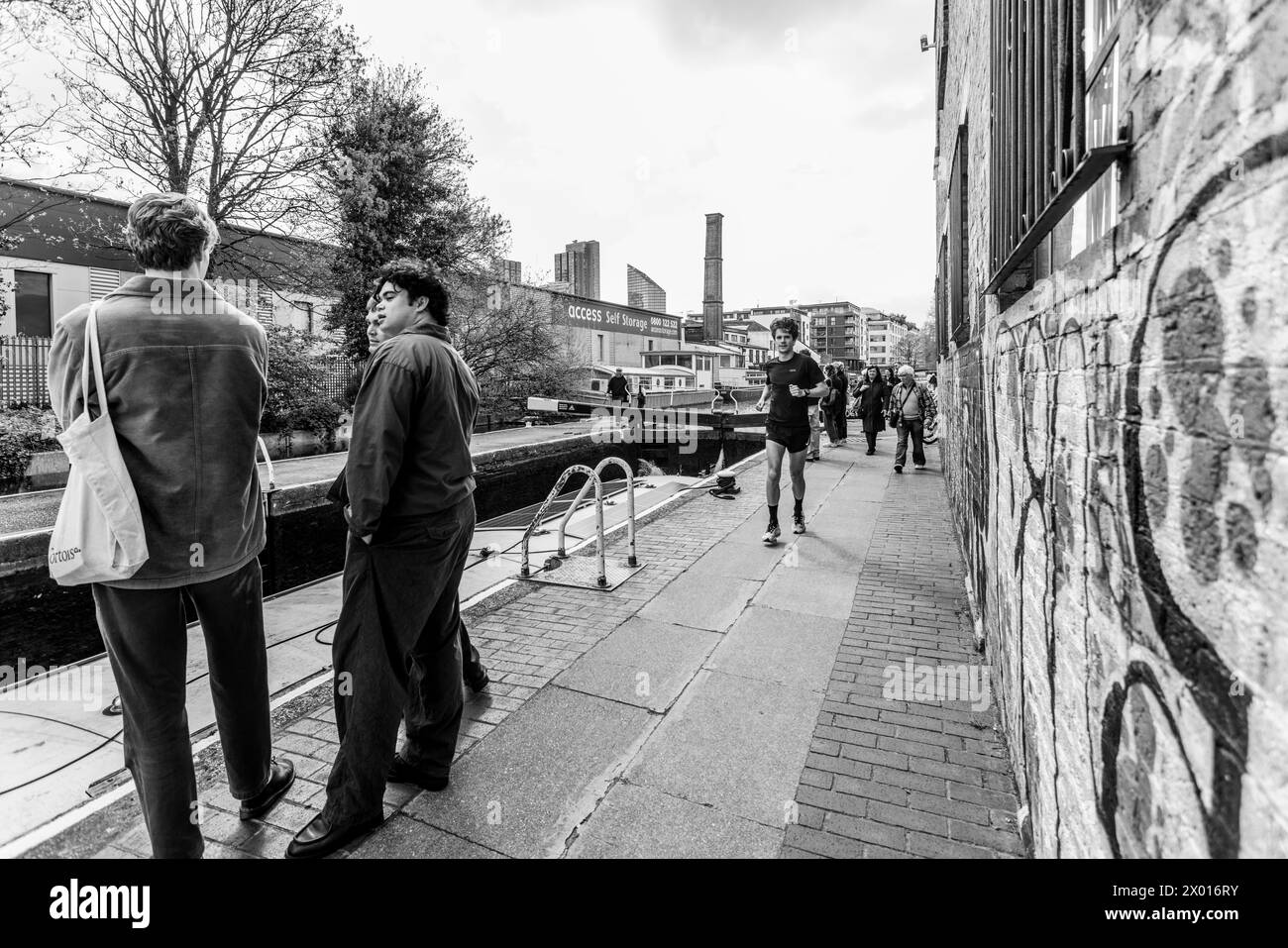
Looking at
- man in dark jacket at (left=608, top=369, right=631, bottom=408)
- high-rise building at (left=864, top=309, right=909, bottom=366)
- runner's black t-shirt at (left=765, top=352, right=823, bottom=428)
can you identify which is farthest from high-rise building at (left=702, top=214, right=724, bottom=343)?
high-rise building at (left=864, top=309, right=909, bottom=366)

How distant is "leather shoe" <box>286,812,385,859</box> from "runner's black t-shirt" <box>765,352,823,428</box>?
5.02 meters

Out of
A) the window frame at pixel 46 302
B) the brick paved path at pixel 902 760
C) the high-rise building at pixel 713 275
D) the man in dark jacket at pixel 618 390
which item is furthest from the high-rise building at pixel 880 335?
Answer: the brick paved path at pixel 902 760

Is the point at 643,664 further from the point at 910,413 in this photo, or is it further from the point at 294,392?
the point at 294,392

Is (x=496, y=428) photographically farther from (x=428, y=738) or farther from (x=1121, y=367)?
(x=1121, y=367)

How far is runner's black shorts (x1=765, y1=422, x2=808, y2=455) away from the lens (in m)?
6.58

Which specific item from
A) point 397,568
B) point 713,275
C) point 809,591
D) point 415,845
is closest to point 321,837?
point 415,845

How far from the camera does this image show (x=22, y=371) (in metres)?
14.7

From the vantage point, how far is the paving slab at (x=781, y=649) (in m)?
3.81

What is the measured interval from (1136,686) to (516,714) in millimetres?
2663

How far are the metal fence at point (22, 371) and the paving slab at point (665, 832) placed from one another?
16.8 m

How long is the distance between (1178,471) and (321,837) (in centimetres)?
263

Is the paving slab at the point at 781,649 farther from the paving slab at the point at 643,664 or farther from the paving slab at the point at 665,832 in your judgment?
the paving slab at the point at 665,832

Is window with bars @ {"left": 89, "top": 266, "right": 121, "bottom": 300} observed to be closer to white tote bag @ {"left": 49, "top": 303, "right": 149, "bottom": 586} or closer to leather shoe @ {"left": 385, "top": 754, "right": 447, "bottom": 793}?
white tote bag @ {"left": 49, "top": 303, "right": 149, "bottom": 586}
